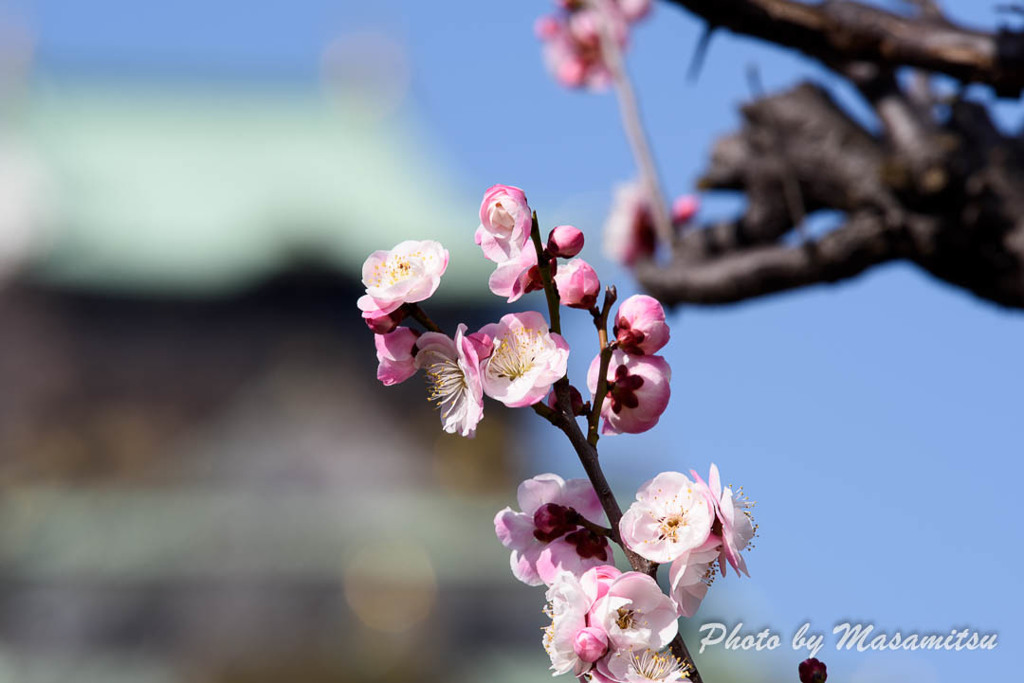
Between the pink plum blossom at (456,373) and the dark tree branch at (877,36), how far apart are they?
1.15 m

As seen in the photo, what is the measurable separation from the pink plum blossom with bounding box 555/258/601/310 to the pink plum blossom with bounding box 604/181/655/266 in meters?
2.25

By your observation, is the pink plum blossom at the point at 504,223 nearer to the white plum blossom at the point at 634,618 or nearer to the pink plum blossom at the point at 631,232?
the white plum blossom at the point at 634,618

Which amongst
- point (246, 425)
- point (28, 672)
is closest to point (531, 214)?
point (28, 672)

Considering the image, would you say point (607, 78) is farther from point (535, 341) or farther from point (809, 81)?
point (535, 341)

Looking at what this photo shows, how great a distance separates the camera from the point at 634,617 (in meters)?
1.09

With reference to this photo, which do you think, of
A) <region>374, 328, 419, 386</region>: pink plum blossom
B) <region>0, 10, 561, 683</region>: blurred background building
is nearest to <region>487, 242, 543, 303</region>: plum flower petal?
<region>374, 328, 419, 386</region>: pink plum blossom

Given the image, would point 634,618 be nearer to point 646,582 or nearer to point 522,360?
point 646,582

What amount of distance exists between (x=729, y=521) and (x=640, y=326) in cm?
22

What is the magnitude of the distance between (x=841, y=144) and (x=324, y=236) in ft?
31.8

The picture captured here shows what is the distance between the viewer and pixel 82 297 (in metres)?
12.6

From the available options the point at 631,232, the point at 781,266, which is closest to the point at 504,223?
the point at 781,266

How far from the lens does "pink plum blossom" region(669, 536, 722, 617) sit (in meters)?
1.10

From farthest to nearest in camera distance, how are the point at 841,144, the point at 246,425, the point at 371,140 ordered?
1. the point at 371,140
2. the point at 246,425
3. the point at 841,144

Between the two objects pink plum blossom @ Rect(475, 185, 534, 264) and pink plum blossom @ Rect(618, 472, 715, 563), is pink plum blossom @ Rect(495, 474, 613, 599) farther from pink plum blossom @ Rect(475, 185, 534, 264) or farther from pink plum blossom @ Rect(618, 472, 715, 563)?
pink plum blossom @ Rect(475, 185, 534, 264)
